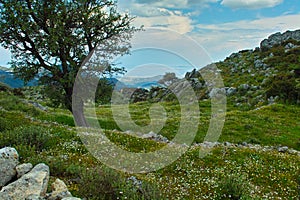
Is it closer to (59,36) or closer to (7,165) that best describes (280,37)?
(59,36)

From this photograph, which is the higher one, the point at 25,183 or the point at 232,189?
the point at 25,183

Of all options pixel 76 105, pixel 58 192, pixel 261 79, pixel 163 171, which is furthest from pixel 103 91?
pixel 261 79

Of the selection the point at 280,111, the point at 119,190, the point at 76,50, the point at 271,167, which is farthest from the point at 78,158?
the point at 280,111

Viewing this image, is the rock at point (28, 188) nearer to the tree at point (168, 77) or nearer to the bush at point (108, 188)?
the bush at point (108, 188)

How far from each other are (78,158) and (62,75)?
464 inches

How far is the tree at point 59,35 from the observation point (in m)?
21.6

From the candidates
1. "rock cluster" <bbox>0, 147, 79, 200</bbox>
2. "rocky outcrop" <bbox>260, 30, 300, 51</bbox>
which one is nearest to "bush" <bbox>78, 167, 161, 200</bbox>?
"rock cluster" <bbox>0, 147, 79, 200</bbox>

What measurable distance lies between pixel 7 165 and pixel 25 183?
5.57ft

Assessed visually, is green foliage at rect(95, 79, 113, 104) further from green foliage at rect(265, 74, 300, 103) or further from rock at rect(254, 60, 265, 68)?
rock at rect(254, 60, 265, 68)

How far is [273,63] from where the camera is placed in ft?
211

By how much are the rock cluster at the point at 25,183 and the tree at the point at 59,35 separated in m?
12.5

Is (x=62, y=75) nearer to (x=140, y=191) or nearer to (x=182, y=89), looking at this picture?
(x=140, y=191)

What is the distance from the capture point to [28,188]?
28.1ft

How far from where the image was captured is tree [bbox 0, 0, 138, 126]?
71.0 feet
